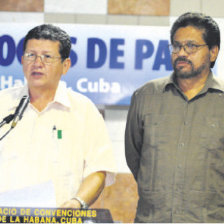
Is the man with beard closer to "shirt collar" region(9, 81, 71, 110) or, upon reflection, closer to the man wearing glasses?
the man wearing glasses

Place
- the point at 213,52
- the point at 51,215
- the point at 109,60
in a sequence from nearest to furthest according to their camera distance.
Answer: the point at 51,215 < the point at 213,52 < the point at 109,60

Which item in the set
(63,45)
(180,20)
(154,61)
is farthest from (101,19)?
(63,45)

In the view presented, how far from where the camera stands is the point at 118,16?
3.59 m

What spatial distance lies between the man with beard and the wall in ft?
5.09

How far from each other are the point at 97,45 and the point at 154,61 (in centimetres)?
52

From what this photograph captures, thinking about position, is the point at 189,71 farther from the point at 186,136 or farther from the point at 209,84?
the point at 186,136

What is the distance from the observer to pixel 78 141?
1669 mm

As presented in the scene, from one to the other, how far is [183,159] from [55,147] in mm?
629

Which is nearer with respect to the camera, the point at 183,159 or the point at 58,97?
the point at 58,97

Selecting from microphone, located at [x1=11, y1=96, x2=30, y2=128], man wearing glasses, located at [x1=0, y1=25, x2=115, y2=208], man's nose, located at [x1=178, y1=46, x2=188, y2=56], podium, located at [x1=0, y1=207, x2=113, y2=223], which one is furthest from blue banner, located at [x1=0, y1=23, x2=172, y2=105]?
podium, located at [x1=0, y1=207, x2=113, y2=223]

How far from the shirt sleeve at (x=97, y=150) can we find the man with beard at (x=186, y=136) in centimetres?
29

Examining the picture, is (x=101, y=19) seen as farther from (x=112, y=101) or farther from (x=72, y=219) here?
(x=72, y=219)

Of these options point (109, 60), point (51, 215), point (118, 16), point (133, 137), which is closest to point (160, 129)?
point (133, 137)

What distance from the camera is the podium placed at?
134cm
